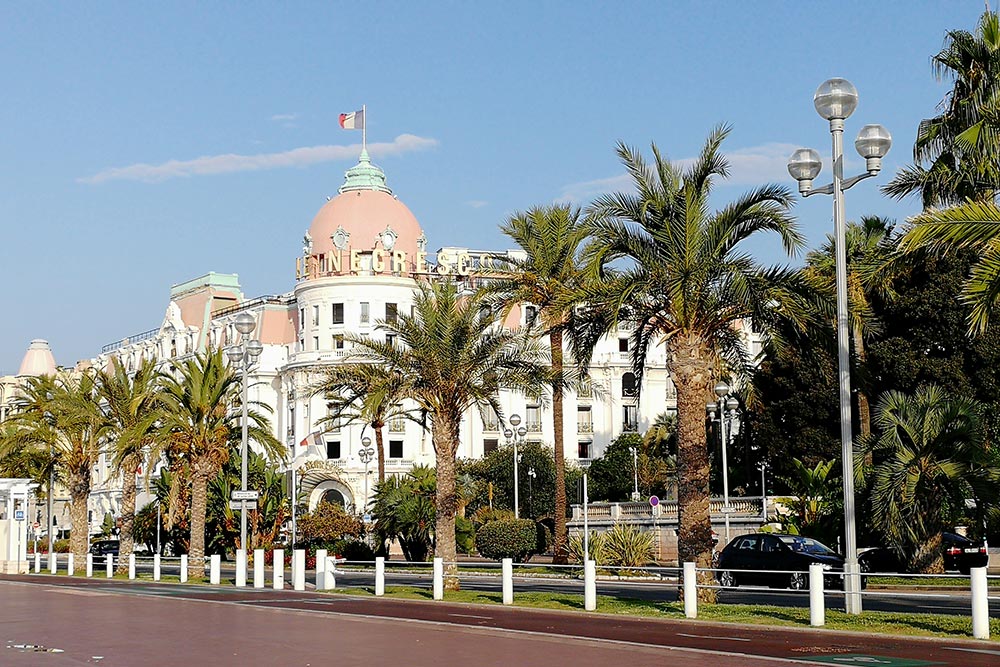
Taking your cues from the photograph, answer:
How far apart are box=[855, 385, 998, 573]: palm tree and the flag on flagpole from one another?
6721cm

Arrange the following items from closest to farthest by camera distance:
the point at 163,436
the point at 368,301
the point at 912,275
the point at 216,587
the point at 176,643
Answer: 1. the point at 176,643
2. the point at 216,587
3. the point at 163,436
4. the point at 912,275
5. the point at 368,301

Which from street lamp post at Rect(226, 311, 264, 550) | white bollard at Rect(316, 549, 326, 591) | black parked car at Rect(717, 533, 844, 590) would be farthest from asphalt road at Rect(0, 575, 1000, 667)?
black parked car at Rect(717, 533, 844, 590)

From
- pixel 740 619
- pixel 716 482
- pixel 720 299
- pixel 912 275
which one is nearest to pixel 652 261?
pixel 720 299

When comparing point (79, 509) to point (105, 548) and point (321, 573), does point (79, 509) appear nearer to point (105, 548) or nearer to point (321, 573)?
point (105, 548)

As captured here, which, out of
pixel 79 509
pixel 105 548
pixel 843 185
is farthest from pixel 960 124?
pixel 105 548

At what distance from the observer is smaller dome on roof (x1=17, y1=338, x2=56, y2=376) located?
15125cm

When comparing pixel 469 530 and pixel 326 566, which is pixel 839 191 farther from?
pixel 469 530

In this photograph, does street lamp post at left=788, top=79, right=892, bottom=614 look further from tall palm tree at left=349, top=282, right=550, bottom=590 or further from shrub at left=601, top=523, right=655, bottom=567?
shrub at left=601, top=523, right=655, bottom=567

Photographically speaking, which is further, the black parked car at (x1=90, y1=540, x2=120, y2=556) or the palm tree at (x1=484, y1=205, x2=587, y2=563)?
the black parked car at (x1=90, y1=540, x2=120, y2=556)

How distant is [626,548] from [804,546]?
1207 centimetres

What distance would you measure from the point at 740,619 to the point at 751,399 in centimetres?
820

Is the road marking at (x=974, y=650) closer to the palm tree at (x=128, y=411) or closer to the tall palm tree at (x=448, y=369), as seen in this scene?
the tall palm tree at (x=448, y=369)

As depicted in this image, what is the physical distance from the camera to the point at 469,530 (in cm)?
6247

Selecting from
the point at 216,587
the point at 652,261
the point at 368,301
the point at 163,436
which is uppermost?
the point at 368,301
